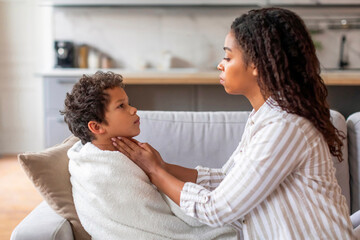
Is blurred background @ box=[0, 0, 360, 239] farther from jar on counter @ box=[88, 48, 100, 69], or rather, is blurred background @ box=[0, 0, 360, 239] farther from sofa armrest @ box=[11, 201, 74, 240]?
sofa armrest @ box=[11, 201, 74, 240]

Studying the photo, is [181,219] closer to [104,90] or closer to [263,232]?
[263,232]

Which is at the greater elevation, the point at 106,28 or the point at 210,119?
the point at 106,28

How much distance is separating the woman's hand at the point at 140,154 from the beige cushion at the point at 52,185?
0.24m

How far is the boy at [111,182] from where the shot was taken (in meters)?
1.31

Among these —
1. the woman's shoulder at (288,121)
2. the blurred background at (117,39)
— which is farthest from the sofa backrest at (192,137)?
the blurred background at (117,39)

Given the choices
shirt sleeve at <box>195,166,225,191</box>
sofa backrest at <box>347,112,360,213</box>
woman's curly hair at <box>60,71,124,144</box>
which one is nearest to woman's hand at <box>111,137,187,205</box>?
woman's curly hair at <box>60,71,124,144</box>

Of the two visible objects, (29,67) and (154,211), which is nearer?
(154,211)

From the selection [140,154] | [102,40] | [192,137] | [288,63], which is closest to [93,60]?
[102,40]

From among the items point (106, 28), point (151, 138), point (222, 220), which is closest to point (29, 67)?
point (106, 28)

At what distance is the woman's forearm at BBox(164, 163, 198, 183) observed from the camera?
4.87 ft

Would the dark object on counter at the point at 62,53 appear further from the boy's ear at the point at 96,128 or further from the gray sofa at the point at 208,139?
the boy's ear at the point at 96,128

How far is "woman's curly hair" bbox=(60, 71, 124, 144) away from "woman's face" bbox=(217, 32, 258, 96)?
412mm

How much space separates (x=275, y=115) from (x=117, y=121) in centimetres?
54

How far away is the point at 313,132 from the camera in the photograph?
1.10 metres
